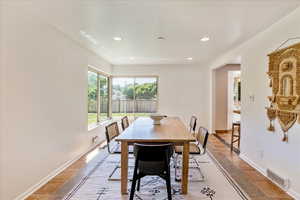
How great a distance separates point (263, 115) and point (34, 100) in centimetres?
337

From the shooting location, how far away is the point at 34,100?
2.70m

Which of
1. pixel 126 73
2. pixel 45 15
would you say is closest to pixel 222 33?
pixel 45 15

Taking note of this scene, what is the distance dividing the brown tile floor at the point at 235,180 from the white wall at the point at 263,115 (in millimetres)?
190

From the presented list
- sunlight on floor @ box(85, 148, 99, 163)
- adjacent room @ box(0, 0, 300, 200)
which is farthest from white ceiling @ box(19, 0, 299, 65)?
sunlight on floor @ box(85, 148, 99, 163)

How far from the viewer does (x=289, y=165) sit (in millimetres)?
2639

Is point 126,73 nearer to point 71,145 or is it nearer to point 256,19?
point 71,145

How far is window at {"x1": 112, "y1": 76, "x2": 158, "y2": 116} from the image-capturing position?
6.97 metres

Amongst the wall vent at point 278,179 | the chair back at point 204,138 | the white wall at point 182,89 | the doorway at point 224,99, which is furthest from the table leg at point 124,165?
the doorway at point 224,99

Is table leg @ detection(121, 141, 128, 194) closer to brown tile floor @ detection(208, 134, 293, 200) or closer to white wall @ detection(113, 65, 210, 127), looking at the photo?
brown tile floor @ detection(208, 134, 293, 200)

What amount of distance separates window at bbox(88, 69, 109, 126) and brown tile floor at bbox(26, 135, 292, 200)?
133 cm

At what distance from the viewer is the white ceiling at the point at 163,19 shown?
233cm

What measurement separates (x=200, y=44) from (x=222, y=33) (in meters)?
0.76

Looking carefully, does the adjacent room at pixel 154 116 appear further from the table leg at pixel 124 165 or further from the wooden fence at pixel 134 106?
the wooden fence at pixel 134 106

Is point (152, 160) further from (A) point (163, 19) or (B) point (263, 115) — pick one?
(B) point (263, 115)
